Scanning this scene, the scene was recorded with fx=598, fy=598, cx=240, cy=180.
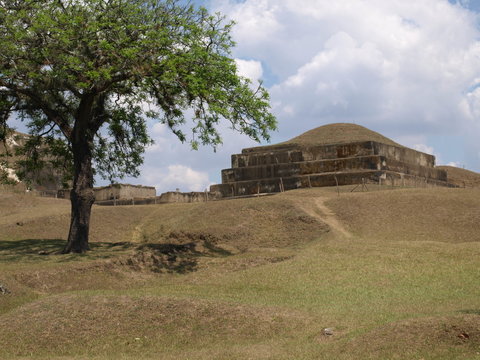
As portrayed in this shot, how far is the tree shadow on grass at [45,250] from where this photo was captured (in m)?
24.6

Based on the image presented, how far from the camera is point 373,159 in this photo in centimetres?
4631

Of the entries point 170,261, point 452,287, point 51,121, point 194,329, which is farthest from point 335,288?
point 51,121

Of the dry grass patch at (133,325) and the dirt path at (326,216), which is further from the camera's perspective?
the dirt path at (326,216)

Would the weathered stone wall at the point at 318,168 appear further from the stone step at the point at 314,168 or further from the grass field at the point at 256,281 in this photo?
the grass field at the point at 256,281

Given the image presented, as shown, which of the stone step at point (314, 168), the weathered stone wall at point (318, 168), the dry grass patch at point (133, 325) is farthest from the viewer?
the stone step at point (314, 168)

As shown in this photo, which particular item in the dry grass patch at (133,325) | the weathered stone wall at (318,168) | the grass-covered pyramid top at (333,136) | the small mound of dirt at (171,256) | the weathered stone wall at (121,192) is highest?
the grass-covered pyramid top at (333,136)

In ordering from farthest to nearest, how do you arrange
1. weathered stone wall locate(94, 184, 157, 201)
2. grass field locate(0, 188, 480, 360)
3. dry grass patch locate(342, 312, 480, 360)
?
weathered stone wall locate(94, 184, 157, 201) < grass field locate(0, 188, 480, 360) < dry grass patch locate(342, 312, 480, 360)

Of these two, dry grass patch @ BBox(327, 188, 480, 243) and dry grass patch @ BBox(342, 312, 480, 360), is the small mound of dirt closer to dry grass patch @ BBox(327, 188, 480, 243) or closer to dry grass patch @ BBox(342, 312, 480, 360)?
dry grass patch @ BBox(327, 188, 480, 243)

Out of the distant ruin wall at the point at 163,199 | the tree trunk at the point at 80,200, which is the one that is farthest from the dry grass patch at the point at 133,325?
the distant ruin wall at the point at 163,199

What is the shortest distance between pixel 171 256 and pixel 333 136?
104 ft

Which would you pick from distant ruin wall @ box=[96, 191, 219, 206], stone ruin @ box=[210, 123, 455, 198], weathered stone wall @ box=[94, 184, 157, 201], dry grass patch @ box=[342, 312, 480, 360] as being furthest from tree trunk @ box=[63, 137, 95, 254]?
weathered stone wall @ box=[94, 184, 157, 201]

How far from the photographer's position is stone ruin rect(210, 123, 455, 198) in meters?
46.1

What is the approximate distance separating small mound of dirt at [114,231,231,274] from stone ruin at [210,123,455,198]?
57.3 ft

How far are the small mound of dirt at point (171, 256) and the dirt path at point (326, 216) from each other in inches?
220
